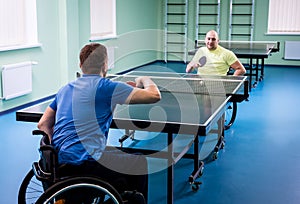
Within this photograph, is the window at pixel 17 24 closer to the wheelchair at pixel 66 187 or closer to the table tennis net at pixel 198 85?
the table tennis net at pixel 198 85

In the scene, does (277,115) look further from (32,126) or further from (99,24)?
(99,24)

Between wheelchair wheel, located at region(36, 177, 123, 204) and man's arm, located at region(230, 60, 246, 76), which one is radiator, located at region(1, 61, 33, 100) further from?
wheelchair wheel, located at region(36, 177, 123, 204)

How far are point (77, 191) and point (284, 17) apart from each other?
32.9ft

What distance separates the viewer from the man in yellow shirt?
5203mm

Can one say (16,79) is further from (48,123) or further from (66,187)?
(66,187)

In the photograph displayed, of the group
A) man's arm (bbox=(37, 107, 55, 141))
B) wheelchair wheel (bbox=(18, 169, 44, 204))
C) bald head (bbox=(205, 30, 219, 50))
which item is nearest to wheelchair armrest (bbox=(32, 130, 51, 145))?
man's arm (bbox=(37, 107, 55, 141))

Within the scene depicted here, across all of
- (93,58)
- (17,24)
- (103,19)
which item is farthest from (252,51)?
(93,58)

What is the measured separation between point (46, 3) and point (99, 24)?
2.18 m

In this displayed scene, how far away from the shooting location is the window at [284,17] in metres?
11.0

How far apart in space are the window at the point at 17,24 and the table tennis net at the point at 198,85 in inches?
92.7

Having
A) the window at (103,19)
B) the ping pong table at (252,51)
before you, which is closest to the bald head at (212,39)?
the ping pong table at (252,51)

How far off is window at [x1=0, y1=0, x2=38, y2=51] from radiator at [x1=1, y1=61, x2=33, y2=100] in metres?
0.27

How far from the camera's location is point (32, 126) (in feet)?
18.0

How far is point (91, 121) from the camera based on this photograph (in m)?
2.35
